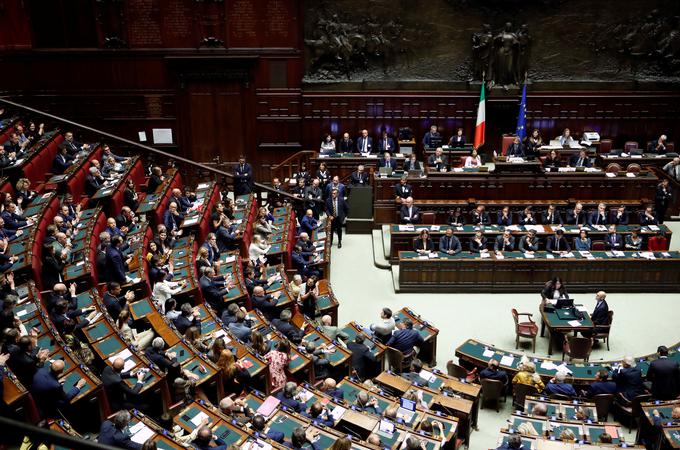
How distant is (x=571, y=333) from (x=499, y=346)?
4.41 ft

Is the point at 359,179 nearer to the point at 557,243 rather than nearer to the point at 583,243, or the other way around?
the point at 557,243

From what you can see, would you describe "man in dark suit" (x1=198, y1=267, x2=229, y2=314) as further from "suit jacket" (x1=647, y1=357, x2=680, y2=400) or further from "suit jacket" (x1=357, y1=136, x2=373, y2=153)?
"suit jacket" (x1=357, y1=136, x2=373, y2=153)

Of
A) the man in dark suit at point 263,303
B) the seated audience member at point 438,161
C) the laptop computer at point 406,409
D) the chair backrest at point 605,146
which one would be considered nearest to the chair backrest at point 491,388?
the laptop computer at point 406,409

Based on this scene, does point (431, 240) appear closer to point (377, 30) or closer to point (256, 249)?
point (256, 249)

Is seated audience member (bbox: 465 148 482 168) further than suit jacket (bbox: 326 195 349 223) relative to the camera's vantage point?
Yes

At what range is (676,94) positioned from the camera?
18719 mm

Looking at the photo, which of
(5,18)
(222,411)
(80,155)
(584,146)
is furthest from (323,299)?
(5,18)

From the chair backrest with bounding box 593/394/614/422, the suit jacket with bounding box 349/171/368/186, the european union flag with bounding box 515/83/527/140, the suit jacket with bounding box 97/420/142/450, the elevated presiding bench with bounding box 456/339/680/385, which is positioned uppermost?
the european union flag with bounding box 515/83/527/140

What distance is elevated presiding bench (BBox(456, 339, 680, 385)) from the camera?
1033 centimetres

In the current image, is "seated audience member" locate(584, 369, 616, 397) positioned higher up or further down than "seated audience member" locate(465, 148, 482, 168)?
further down

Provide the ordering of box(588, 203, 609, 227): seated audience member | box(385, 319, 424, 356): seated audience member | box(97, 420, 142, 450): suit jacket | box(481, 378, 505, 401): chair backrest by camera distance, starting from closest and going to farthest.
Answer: box(97, 420, 142, 450): suit jacket < box(481, 378, 505, 401): chair backrest < box(385, 319, 424, 356): seated audience member < box(588, 203, 609, 227): seated audience member

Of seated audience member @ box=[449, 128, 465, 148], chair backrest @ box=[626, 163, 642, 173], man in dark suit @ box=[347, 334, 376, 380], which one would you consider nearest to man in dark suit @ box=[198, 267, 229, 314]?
man in dark suit @ box=[347, 334, 376, 380]

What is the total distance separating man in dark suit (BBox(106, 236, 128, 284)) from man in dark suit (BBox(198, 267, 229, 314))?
124cm

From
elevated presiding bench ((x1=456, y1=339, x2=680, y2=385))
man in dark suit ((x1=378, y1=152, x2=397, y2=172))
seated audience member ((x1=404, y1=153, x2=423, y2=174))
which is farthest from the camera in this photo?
man in dark suit ((x1=378, y1=152, x2=397, y2=172))
